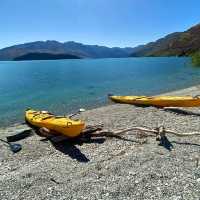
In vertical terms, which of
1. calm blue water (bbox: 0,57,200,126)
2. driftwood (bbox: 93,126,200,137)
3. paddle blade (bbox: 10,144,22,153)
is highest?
driftwood (bbox: 93,126,200,137)

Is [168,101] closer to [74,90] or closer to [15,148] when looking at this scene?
[15,148]

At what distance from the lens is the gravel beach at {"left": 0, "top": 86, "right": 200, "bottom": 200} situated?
34.7 feet

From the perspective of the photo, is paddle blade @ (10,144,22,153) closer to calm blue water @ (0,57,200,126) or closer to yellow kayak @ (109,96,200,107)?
calm blue water @ (0,57,200,126)

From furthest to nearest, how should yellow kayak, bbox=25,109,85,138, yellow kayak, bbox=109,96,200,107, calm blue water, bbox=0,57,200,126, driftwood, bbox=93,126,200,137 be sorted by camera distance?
calm blue water, bbox=0,57,200,126
yellow kayak, bbox=109,96,200,107
yellow kayak, bbox=25,109,85,138
driftwood, bbox=93,126,200,137

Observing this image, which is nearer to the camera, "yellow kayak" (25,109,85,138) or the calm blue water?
"yellow kayak" (25,109,85,138)

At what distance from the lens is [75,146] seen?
53.3 ft

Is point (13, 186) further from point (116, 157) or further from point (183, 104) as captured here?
point (183, 104)

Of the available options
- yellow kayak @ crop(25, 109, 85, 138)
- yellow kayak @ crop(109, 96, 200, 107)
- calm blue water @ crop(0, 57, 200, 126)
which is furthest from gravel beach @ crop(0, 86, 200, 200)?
calm blue water @ crop(0, 57, 200, 126)

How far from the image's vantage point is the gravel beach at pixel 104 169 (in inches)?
416

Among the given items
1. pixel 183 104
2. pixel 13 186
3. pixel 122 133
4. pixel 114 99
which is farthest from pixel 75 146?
pixel 114 99

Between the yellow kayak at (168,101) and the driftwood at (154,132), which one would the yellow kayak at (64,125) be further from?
the yellow kayak at (168,101)

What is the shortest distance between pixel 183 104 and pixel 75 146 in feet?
36.6

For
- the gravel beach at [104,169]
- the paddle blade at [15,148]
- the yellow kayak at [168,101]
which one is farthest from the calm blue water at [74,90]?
the gravel beach at [104,169]

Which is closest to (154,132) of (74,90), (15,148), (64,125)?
(64,125)
